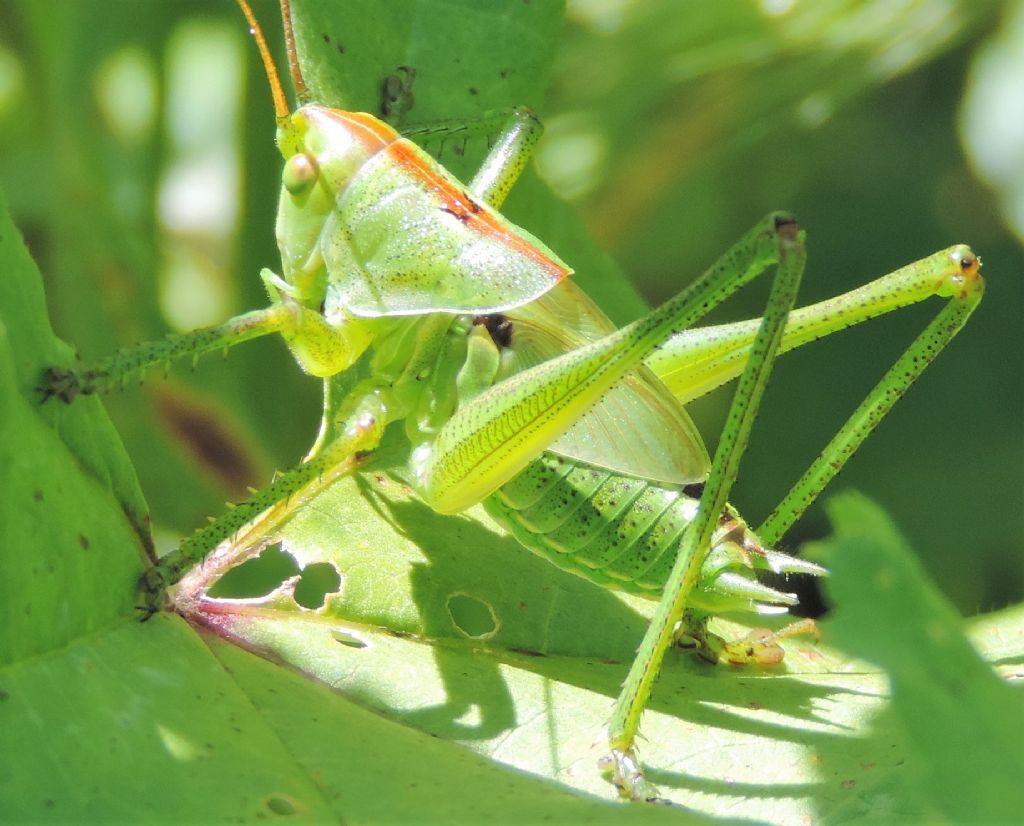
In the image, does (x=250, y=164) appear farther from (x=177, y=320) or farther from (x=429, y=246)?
(x=429, y=246)

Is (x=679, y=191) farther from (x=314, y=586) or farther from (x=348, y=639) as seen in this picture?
(x=348, y=639)

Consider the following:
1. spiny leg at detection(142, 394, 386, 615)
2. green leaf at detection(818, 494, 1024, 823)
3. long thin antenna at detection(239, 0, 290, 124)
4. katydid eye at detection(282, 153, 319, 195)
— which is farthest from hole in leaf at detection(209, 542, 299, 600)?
green leaf at detection(818, 494, 1024, 823)

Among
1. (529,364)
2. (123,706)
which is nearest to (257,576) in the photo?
(529,364)

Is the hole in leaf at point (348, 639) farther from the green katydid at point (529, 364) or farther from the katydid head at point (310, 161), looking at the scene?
the katydid head at point (310, 161)

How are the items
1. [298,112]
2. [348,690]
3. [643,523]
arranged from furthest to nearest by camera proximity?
[298,112] < [643,523] < [348,690]

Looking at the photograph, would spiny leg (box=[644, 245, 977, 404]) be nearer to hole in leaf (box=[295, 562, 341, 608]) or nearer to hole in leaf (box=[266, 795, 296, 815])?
hole in leaf (box=[295, 562, 341, 608])

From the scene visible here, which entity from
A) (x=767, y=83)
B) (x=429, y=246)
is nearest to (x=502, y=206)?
(x=429, y=246)

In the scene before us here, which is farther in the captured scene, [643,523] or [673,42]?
[673,42]
